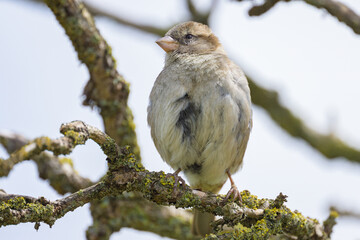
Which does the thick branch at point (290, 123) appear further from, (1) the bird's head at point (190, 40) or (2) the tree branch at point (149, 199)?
(2) the tree branch at point (149, 199)

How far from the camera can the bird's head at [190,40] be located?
5.34 metres

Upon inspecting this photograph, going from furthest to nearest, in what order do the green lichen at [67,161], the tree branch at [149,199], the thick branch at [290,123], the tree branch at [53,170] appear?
the thick branch at [290,123] < the green lichen at [67,161] < the tree branch at [53,170] < the tree branch at [149,199]

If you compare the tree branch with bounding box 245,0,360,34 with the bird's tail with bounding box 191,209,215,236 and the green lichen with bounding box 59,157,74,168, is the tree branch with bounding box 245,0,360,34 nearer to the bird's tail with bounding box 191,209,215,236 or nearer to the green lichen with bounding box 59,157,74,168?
the bird's tail with bounding box 191,209,215,236

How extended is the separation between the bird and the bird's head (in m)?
0.35

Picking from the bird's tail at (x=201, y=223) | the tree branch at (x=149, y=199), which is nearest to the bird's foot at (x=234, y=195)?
the tree branch at (x=149, y=199)

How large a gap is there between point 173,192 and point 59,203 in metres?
0.84

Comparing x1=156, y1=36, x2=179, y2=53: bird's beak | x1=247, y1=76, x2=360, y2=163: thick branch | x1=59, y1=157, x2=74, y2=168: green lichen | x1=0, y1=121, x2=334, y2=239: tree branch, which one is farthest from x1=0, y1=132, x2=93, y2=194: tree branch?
x1=247, y1=76, x2=360, y2=163: thick branch

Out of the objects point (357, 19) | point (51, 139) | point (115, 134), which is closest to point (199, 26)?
point (115, 134)

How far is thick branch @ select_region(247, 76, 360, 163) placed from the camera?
5930 mm

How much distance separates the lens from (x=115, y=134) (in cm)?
507

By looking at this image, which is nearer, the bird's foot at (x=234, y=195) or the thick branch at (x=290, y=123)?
the bird's foot at (x=234, y=195)

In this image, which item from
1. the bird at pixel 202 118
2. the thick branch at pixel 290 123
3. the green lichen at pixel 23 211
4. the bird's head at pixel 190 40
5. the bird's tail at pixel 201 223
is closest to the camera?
the green lichen at pixel 23 211

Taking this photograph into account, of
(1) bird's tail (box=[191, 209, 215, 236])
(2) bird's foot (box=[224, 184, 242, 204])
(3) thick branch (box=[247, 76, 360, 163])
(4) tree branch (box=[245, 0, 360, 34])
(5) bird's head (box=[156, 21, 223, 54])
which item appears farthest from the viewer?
(3) thick branch (box=[247, 76, 360, 163])

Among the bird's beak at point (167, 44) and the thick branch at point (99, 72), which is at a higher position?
the bird's beak at point (167, 44)
